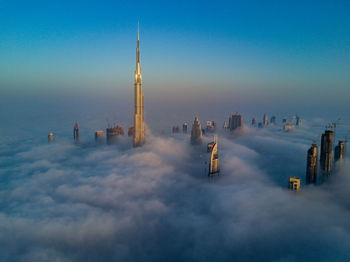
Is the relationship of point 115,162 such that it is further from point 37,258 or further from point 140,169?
point 37,258

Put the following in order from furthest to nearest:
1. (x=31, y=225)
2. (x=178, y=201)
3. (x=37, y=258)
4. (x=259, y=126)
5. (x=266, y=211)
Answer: (x=259, y=126) < (x=178, y=201) < (x=266, y=211) < (x=31, y=225) < (x=37, y=258)

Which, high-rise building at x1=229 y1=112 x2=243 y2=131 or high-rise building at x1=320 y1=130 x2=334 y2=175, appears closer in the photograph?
high-rise building at x1=320 y1=130 x2=334 y2=175

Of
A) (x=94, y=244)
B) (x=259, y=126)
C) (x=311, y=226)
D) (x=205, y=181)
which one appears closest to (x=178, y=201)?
(x=205, y=181)

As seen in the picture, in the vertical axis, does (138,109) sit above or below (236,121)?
above

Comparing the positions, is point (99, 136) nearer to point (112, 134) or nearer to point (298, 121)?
point (112, 134)

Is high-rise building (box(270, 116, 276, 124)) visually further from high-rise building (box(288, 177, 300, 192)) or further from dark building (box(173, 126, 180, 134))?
high-rise building (box(288, 177, 300, 192))

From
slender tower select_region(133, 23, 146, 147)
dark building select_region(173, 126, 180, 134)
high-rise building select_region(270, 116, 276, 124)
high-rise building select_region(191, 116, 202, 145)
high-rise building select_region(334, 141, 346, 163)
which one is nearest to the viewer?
high-rise building select_region(334, 141, 346, 163)

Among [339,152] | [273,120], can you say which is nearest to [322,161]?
[339,152]

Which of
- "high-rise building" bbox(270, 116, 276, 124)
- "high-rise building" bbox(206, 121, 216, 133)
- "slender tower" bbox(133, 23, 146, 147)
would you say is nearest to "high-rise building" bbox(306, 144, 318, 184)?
"slender tower" bbox(133, 23, 146, 147)
